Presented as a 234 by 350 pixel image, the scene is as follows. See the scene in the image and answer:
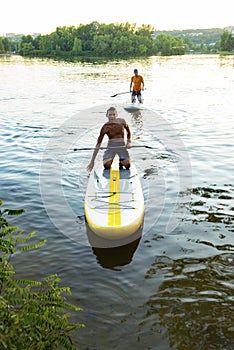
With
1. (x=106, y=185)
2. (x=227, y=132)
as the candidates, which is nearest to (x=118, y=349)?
(x=106, y=185)

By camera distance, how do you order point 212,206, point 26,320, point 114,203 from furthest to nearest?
point 212,206, point 114,203, point 26,320

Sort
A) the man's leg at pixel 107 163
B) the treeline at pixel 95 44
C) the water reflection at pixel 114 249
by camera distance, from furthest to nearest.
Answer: the treeline at pixel 95 44, the man's leg at pixel 107 163, the water reflection at pixel 114 249

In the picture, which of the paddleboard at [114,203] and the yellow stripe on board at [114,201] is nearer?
the paddleboard at [114,203]

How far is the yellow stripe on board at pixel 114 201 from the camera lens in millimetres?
8660

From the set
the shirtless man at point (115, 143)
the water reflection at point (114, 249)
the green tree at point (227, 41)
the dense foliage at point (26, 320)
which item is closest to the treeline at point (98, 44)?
the green tree at point (227, 41)

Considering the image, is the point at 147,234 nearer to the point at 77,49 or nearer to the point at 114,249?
the point at 114,249

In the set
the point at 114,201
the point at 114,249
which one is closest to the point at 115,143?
the point at 114,201

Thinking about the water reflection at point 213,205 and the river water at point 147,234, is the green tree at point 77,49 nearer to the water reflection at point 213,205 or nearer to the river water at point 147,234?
the river water at point 147,234

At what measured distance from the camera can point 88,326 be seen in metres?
6.25

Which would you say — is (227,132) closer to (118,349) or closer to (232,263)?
(232,263)

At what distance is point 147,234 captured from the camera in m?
9.48

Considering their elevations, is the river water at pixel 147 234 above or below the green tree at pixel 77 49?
below

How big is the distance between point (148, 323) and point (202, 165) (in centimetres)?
937

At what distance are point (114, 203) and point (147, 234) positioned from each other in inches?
47.5
